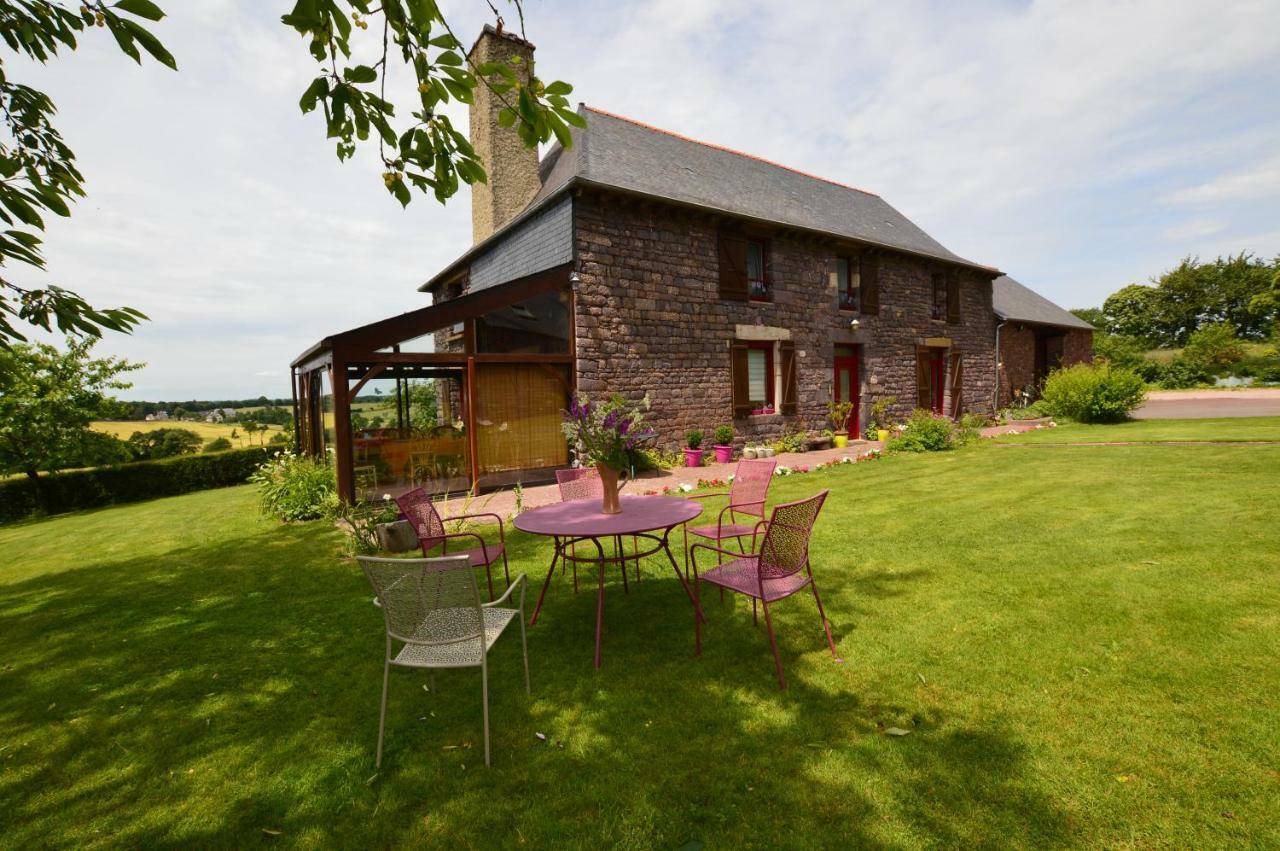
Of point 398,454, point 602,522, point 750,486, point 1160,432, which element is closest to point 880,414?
point 1160,432

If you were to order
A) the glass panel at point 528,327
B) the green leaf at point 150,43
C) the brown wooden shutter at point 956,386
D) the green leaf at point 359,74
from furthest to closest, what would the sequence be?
the brown wooden shutter at point 956,386 → the glass panel at point 528,327 → the green leaf at point 359,74 → the green leaf at point 150,43

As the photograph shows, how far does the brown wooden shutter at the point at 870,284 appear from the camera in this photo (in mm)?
13492

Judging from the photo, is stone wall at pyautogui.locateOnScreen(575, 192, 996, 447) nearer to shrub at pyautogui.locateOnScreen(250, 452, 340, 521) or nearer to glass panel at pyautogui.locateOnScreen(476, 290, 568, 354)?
glass panel at pyautogui.locateOnScreen(476, 290, 568, 354)

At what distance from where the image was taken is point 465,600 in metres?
2.29

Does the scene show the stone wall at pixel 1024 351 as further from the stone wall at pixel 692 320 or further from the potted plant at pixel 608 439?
the potted plant at pixel 608 439

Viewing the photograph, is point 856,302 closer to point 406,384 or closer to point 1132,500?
point 1132,500

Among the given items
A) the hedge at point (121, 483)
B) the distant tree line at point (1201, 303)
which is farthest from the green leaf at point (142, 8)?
the distant tree line at point (1201, 303)

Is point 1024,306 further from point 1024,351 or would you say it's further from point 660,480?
point 660,480

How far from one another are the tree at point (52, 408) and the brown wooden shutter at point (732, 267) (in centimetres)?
1392

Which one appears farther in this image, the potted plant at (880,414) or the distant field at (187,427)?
the potted plant at (880,414)

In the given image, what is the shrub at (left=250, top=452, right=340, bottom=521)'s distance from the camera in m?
7.40

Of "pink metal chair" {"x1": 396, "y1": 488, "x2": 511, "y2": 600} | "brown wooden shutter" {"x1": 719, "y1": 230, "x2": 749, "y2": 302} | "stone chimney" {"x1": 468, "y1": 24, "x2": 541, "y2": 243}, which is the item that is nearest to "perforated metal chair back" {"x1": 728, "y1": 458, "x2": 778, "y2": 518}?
"pink metal chair" {"x1": 396, "y1": 488, "x2": 511, "y2": 600}

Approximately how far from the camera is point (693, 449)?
10.4 m

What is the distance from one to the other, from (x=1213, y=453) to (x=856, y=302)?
7.12 metres
